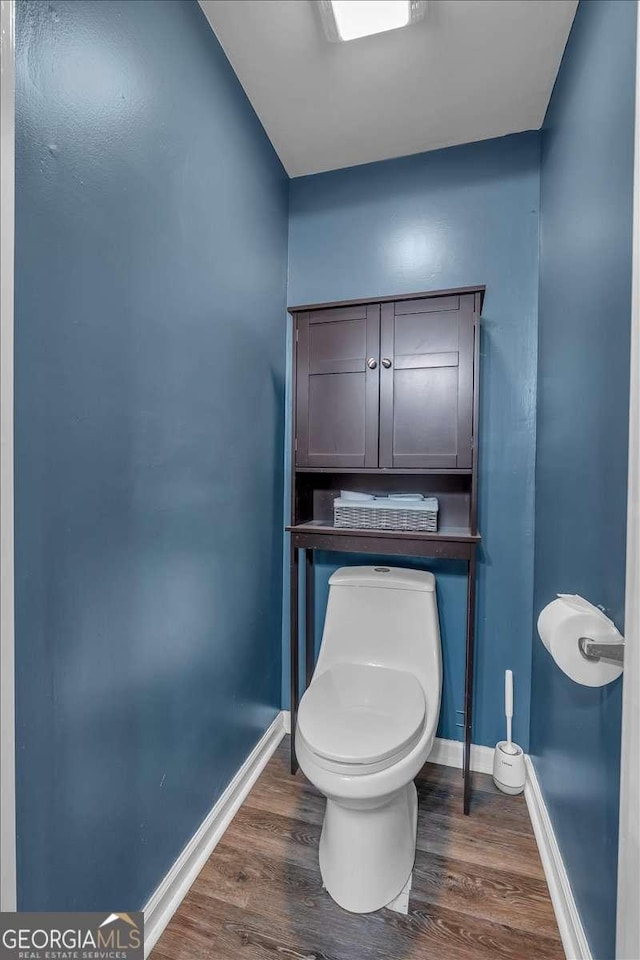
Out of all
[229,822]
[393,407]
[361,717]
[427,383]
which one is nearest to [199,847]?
[229,822]

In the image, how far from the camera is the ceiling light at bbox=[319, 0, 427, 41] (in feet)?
3.87

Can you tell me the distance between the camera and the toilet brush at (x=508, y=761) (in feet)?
5.23

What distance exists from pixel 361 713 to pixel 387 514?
2.15 feet

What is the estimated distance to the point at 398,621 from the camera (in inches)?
63.9

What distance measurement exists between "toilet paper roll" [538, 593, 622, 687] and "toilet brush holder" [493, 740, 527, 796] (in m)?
0.94

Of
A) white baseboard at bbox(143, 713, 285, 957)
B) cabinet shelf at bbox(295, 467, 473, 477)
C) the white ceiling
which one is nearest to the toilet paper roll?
cabinet shelf at bbox(295, 467, 473, 477)

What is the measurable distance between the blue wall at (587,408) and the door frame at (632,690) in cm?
6

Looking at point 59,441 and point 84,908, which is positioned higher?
point 59,441

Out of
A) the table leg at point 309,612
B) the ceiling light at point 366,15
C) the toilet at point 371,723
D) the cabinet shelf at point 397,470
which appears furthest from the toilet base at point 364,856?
the ceiling light at point 366,15

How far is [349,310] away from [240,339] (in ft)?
1.36

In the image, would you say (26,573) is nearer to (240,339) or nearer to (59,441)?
(59,441)

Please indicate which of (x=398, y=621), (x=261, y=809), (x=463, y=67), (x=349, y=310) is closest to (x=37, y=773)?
(x=261, y=809)

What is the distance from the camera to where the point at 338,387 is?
1.62 meters

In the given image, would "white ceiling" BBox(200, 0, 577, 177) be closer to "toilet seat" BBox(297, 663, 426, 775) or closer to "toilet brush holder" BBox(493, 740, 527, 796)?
"toilet seat" BBox(297, 663, 426, 775)
